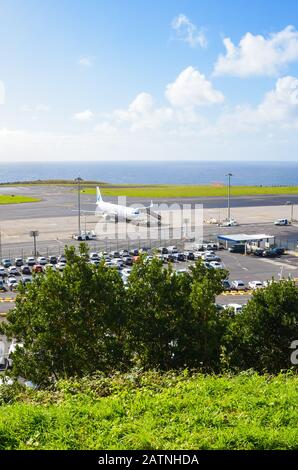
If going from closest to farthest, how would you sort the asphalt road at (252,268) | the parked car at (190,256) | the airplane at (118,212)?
1. the asphalt road at (252,268)
2. the parked car at (190,256)
3. the airplane at (118,212)

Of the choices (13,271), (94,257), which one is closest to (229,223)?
(94,257)

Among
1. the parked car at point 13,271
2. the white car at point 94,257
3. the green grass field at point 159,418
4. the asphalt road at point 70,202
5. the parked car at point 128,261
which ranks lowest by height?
the parked car at point 13,271

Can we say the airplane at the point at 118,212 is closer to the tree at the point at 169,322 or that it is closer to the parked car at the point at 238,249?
the parked car at the point at 238,249

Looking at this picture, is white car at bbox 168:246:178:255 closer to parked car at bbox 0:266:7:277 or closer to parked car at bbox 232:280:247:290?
parked car at bbox 232:280:247:290

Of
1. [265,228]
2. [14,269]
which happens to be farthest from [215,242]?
[14,269]

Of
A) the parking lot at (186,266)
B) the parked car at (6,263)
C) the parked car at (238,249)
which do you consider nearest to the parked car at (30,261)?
the parking lot at (186,266)

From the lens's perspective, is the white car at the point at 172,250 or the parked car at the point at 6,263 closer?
the parked car at the point at 6,263
